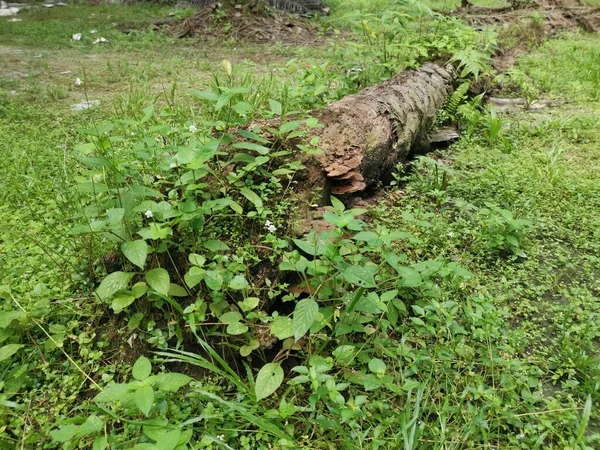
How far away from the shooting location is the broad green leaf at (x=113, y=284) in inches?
69.7

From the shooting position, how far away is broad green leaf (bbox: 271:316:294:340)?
5.42 feet

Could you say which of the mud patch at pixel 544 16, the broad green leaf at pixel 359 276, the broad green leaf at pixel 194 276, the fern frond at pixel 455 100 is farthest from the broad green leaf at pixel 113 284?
the mud patch at pixel 544 16

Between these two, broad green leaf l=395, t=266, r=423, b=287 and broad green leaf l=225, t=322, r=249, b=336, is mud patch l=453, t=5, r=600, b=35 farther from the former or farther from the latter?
broad green leaf l=225, t=322, r=249, b=336

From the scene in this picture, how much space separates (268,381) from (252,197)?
844mm

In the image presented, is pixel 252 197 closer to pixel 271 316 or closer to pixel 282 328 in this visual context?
pixel 271 316

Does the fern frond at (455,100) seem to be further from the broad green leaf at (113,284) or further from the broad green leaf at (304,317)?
the broad green leaf at (113,284)

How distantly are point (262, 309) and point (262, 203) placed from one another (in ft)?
1.72

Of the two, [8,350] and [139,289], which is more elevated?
[139,289]

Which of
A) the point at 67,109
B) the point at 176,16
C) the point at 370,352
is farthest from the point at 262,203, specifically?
the point at 176,16

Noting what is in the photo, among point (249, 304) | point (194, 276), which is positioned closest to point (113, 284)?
point (194, 276)

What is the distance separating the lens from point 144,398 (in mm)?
Answer: 1367

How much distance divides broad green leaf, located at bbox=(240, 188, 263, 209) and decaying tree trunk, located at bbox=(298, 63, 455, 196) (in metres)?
0.45

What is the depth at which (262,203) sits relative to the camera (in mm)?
2139

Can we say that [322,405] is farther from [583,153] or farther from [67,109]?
[67,109]
